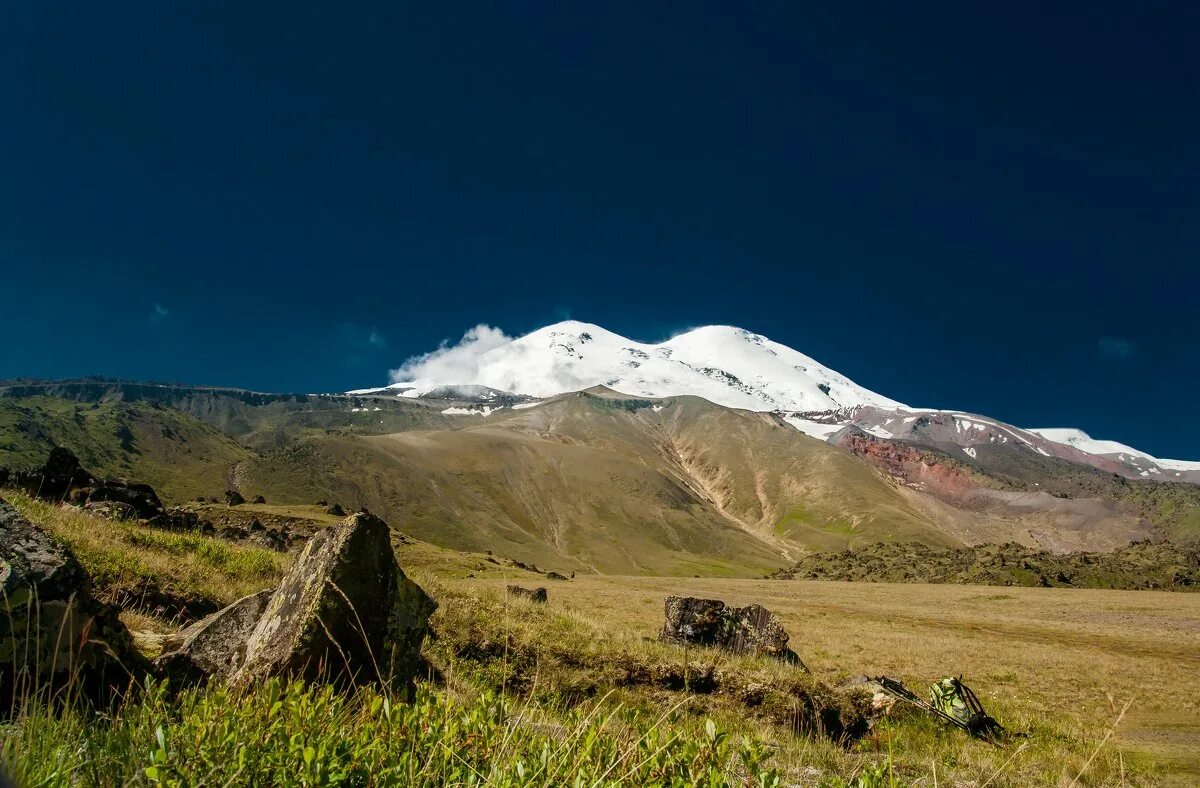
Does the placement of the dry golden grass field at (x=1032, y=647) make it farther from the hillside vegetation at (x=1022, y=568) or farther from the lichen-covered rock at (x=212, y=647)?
the hillside vegetation at (x=1022, y=568)

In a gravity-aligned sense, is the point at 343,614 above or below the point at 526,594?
above

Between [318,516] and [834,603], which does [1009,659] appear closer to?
[834,603]

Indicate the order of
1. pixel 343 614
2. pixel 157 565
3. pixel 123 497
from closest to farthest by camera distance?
1. pixel 343 614
2. pixel 157 565
3. pixel 123 497

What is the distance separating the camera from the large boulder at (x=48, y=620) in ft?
16.5

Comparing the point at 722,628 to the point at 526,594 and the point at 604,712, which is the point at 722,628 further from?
the point at 604,712

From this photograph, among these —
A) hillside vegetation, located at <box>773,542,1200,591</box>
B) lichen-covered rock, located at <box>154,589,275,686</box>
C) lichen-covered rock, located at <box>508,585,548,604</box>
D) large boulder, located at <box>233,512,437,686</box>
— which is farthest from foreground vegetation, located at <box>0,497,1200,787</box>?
hillside vegetation, located at <box>773,542,1200,591</box>

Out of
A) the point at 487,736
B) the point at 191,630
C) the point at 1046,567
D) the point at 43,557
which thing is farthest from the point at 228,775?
the point at 1046,567

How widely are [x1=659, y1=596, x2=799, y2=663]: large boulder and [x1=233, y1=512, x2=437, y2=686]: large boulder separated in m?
13.5

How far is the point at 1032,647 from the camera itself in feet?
111

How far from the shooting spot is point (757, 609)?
22141mm

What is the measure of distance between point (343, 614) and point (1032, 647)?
3964 centimetres

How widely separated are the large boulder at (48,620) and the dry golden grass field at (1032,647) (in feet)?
23.6

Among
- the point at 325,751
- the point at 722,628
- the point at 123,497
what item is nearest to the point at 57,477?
the point at 123,497

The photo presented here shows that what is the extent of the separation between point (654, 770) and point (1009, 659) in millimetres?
33410
